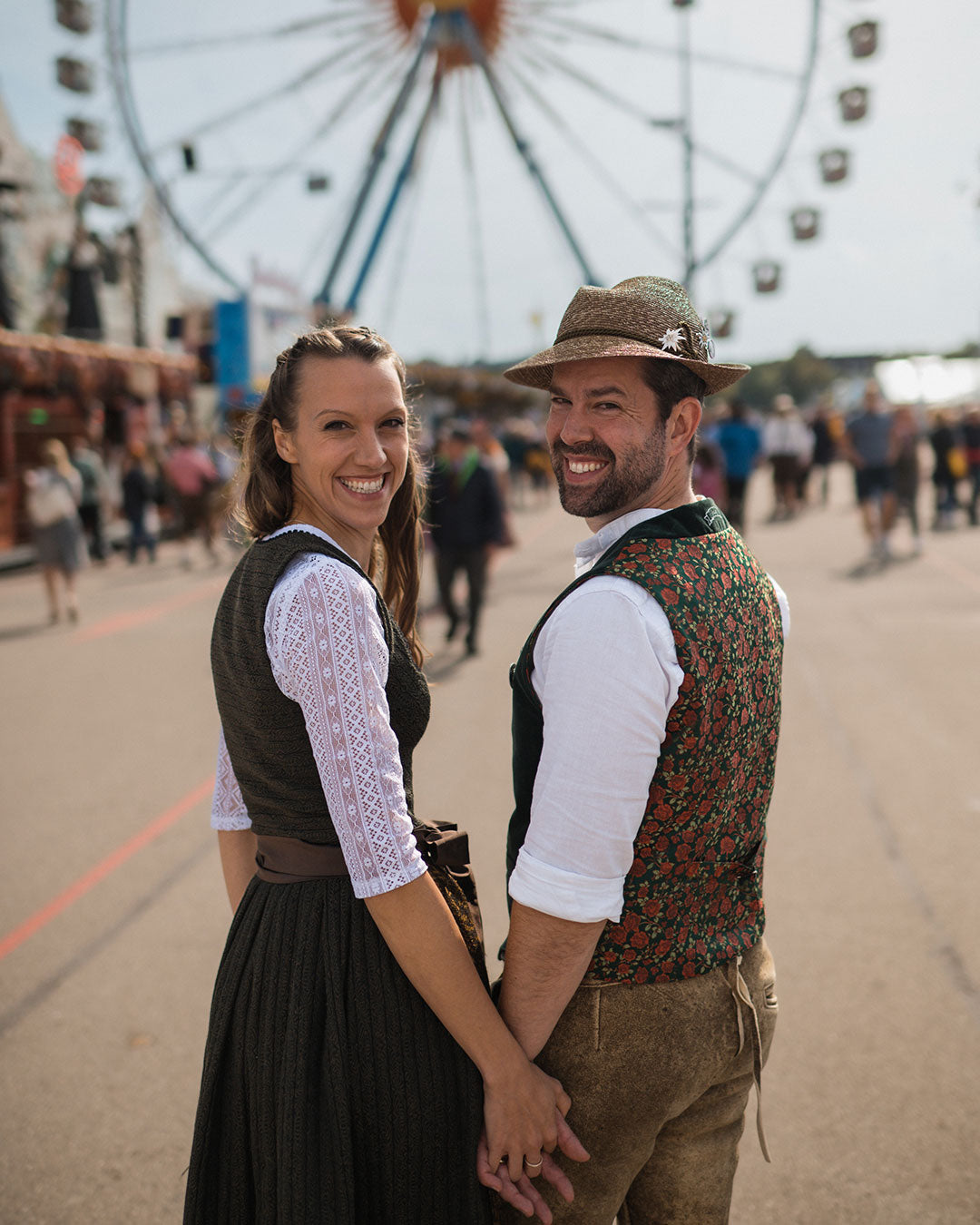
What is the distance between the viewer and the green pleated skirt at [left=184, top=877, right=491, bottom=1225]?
4.86 feet

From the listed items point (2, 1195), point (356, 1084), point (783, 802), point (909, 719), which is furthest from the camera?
point (909, 719)

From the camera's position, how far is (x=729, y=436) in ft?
45.5

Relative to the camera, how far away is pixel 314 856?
1.56 m

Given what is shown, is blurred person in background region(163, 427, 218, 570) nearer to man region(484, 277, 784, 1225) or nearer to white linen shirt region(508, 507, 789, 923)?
man region(484, 277, 784, 1225)

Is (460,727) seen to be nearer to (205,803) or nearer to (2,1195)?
(205,803)

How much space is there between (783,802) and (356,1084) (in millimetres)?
3734

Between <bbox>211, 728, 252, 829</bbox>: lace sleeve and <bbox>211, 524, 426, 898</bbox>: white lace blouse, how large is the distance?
453 millimetres

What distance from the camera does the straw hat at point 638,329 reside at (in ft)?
4.98

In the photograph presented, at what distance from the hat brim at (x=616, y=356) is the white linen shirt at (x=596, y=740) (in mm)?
337

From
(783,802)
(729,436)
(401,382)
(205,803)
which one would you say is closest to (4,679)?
(205,803)

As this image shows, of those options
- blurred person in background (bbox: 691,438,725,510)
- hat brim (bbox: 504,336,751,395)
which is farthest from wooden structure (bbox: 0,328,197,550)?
hat brim (bbox: 504,336,751,395)

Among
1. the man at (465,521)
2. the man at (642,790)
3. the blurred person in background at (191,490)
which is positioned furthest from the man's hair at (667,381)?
the blurred person in background at (191,490)

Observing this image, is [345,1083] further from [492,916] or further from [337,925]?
[492,916]

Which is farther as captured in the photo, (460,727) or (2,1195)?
(460,727)
